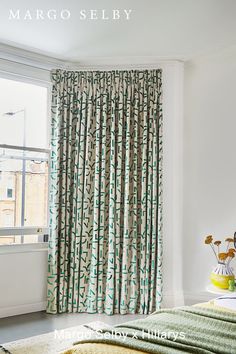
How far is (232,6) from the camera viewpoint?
2.90 m

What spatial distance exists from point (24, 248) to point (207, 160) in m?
2.12

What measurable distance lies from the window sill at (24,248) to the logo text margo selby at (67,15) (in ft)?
6.96

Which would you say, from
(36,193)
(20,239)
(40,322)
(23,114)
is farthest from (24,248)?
(23,114)

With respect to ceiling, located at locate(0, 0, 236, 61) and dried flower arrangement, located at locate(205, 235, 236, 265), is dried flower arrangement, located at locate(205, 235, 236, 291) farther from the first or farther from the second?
ceiling, located at locate(0, 0, 236, 61)

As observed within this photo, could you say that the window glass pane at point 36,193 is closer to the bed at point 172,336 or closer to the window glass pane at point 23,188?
the window glass pane at point 23,188

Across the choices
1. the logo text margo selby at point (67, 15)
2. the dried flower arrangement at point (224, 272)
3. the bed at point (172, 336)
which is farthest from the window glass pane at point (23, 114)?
the bed at point (172, 336)

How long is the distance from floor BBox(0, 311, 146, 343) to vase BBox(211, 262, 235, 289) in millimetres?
902

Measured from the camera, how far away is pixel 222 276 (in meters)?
3.31

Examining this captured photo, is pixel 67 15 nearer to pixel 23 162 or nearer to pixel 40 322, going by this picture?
pixel 23 162

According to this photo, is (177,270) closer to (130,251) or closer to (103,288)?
(130,251)

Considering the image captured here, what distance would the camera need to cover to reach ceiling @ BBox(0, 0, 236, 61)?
9.50ft

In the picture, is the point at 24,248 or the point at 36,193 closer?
the point at 24,248

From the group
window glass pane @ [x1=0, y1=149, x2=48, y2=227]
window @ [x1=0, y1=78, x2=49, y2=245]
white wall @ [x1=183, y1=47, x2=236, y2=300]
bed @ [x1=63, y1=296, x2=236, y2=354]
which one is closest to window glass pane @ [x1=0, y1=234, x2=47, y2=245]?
window @ [x1=0, y1=78, x2=49, y2=245]

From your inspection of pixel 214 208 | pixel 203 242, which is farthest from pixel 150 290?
pixel 214 208
